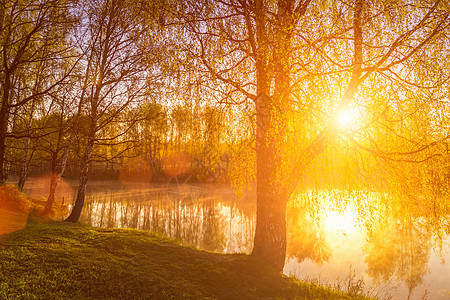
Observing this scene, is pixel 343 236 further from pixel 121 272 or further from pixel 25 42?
pixel 25 42

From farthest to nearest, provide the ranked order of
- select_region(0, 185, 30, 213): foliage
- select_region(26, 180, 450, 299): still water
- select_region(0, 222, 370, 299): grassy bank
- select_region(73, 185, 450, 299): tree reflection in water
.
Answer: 1. select_region(0, 185, 30, 213): foliage
2. select_region(73, 185, 450, 299): tree reflection in water
3. select_region(26, 180, 450, 299): still water
4. select_region(0, 222, 370, 299): grassy bank

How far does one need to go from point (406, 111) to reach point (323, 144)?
1.93 m

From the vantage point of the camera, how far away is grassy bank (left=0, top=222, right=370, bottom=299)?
488cm

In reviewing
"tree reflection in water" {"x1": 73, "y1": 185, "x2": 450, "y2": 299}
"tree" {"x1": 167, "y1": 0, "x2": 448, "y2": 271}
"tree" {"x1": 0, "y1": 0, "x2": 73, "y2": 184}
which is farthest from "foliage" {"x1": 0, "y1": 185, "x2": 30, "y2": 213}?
"tree" {"x1": 167, "y1": 0, "x2": 448, "y2": 271}

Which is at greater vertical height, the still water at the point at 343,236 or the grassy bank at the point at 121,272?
the grassy bank at the point at 121,272

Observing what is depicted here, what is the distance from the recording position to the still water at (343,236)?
22.4ft

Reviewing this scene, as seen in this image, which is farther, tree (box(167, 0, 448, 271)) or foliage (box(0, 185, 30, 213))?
foliage (box(0, 185, 30, 213))

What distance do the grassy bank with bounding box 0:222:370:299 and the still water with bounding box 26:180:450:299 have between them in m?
1.91

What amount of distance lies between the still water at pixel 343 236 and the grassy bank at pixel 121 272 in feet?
6.27

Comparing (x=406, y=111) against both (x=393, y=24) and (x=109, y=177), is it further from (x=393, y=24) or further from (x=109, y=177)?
(x=109, y=177)

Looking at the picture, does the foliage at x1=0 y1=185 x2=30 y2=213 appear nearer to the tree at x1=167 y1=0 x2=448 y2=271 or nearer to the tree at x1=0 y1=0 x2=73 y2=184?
the tree at x1=0 y1=0 x2=73 y2=184

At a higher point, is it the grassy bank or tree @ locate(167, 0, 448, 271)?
tree @ locate(167, 0, 448, 271)

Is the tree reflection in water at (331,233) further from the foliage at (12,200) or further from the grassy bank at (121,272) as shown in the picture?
the foliage at (12,200)

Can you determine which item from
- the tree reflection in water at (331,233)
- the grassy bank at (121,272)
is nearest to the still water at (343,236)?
the tree reflection in water at (331,233)
